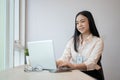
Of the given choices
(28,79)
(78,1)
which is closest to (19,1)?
(78,1)

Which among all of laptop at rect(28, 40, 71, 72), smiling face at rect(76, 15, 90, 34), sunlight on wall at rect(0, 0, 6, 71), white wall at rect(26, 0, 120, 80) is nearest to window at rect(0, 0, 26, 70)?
sunlight on wall at rect(0, 0, 6, 71)

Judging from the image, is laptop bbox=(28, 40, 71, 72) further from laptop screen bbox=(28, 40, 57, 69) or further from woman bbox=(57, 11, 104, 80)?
woman bbox=(57, 11, 104, 80)

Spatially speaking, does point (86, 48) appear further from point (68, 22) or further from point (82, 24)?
point (68, 22)

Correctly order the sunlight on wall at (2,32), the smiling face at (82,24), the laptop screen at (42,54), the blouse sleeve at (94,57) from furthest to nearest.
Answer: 1. the sunlight on wall at (2,32)
2. the smiling face at (82,24)
3. the blouse sleeve at (94,57)
4. the laptop screen at (42,54)

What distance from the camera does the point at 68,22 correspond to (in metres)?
2.92

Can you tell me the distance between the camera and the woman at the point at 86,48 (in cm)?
213

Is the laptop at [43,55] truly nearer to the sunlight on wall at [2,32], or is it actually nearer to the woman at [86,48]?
the woman at [86,48]

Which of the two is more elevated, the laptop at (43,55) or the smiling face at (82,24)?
the smiling face at (82,24)

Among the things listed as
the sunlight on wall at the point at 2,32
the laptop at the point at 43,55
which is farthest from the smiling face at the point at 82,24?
the sunlight on wall at the point at 2,32

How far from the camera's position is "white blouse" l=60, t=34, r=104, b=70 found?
2113mm

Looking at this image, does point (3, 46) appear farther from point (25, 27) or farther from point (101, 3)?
point (101, 3)

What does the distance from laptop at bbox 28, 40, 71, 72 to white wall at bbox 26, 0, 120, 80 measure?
1169 millimetres

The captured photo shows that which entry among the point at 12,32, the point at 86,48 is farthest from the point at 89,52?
the point at 12,32

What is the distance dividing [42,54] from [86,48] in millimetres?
805
